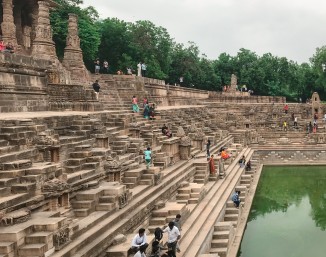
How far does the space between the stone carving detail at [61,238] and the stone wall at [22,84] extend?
673 cm

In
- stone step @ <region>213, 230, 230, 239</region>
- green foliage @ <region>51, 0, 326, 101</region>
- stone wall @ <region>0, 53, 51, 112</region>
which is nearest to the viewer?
stone step @ <region>213, 230, 230, 239</region>

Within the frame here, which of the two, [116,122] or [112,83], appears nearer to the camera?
[116,122]

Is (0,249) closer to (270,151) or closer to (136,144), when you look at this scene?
(136,144)

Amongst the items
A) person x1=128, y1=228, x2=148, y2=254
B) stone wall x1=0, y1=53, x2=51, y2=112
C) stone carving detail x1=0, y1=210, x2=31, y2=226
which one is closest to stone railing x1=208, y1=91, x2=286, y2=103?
stone wall x1=0, y1=53, x2=51, y2=112

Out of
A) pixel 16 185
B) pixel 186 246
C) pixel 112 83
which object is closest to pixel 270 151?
pixel 112 83

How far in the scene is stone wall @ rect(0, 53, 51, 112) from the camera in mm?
13367

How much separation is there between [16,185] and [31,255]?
1.72 meters

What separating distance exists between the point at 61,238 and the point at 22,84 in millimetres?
8492

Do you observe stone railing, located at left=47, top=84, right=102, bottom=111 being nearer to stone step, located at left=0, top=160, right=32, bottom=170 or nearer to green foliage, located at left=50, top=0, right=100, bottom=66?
stone step, located at left=0, top=160, right=32, bottom=170

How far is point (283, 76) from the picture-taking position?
56062 mm

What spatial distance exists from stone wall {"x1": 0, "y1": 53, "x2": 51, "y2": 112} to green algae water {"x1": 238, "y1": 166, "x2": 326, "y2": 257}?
810 cm

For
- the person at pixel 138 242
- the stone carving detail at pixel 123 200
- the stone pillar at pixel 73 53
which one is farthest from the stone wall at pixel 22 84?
the person at pixel 138 242

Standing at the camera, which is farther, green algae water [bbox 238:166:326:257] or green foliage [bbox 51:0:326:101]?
green foliage [bbox 51:0:326:101]

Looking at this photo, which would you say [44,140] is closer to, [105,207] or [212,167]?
[105,207]
